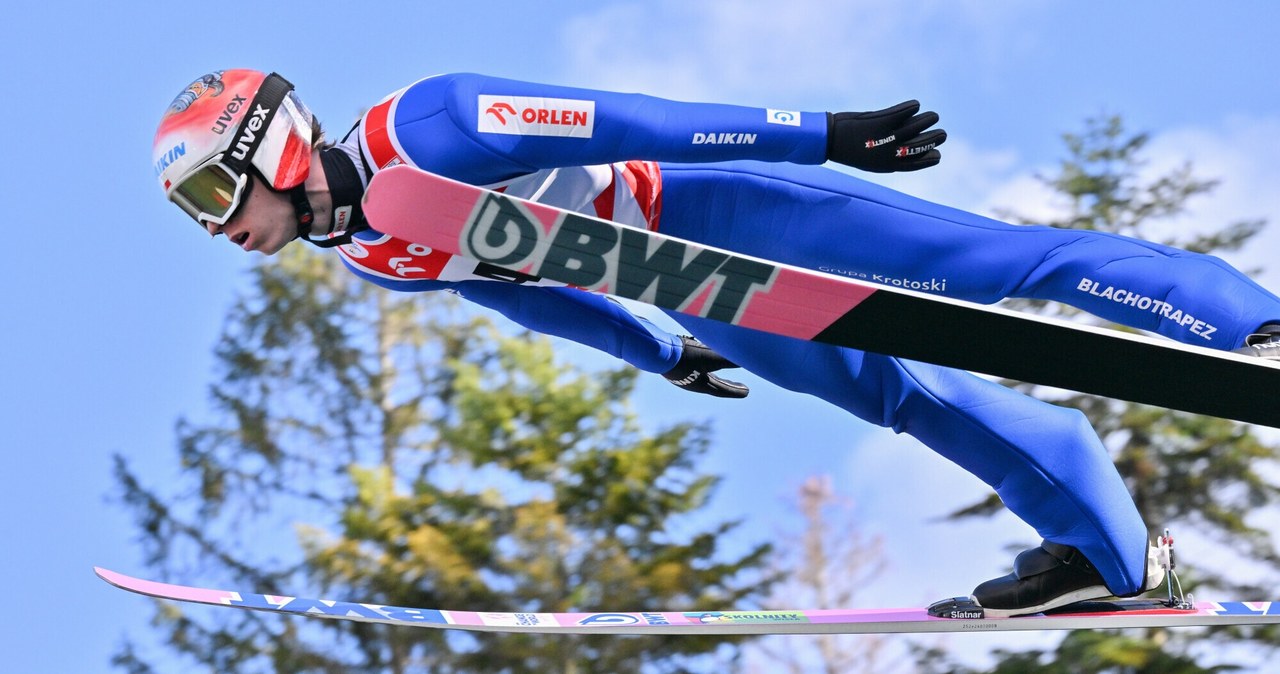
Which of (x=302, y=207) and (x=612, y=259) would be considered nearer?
(x=612, y=259)

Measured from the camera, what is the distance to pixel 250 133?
2883 millimetres

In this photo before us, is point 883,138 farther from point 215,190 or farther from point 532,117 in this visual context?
point 215,190

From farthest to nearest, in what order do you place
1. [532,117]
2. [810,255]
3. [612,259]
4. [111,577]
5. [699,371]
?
[111,577]
[699,371]
[810,255]
[532,117]
[612,259]

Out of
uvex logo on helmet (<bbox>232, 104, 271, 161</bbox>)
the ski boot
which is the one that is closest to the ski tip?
uvex logo on helmet (<bbox>232, 104, 271, 161</bbox>)

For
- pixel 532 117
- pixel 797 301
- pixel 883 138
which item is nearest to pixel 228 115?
pixel 532 117

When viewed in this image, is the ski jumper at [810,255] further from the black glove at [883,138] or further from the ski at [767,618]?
the ski at [767,618]

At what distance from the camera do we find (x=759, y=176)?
312 centimetres

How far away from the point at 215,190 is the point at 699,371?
4.99ft

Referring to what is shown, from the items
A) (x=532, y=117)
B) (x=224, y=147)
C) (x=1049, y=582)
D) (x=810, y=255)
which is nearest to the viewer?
(x=532, y=117)

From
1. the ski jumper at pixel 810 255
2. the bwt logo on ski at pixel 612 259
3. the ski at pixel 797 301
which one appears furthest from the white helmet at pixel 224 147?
the bwt logo on ski at pixel 612 259

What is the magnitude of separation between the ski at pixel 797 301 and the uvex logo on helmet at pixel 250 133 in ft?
1.32

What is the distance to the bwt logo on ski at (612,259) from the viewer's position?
2.60m

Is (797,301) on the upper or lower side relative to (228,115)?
lower

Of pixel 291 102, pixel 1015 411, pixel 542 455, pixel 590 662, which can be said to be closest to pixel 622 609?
pixel 590 662
